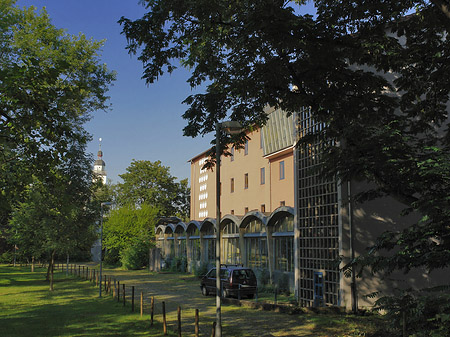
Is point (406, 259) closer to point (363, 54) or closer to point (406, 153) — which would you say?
point (406, 153)

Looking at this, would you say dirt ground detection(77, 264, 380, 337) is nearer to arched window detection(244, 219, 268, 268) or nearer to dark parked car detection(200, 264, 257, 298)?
dark parked car detection(200, 264, 257, 298)

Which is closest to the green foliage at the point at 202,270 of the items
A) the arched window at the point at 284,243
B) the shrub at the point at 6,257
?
the arched window at the point at 284,243

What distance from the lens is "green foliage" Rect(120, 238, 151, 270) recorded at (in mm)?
51938

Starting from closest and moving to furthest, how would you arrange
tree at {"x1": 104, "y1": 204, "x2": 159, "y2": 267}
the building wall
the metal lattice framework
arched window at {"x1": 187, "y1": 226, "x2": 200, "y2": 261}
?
the metal lattice framework, the building wall, arched window at {"x1": 187, "y1": 226, "x2": 200, "y2": 261}, tree at {"x1": 104, "y1": 204, "x2": 159, "y2": 267}

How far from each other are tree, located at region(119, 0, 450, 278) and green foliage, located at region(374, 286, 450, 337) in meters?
0.66

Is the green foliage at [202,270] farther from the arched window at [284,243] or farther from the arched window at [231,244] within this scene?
the arched window at [284,243]

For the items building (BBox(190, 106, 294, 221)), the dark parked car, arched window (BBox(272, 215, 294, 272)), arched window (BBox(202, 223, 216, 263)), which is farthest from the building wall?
the dark parked car

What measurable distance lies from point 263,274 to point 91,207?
574 inches

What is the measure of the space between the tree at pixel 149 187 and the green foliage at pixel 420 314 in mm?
64152

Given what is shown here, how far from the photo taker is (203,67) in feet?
42.2

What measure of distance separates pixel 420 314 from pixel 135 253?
47.2 metres

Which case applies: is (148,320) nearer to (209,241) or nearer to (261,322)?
(261,322)

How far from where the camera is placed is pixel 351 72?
10.7m

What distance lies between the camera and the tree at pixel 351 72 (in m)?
8.74
